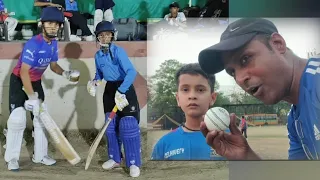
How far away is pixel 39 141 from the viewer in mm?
4387

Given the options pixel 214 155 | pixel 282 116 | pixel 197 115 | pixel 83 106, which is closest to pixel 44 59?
pixel 83 106

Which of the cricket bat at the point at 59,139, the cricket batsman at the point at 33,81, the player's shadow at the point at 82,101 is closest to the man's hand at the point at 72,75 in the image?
the cricket batsman at the point at 33,81

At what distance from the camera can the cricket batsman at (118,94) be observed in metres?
4.20

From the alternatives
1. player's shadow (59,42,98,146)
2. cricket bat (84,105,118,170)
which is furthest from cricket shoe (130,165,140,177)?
player's shadow (59,42,98,146)

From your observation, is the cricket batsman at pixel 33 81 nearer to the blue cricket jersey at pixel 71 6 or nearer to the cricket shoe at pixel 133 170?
the blue cricket jersey at pixel 71 6

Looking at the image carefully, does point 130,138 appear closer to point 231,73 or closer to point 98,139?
point 98,139

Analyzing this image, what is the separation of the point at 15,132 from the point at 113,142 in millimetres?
866

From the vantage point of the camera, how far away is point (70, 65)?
15.2 ft

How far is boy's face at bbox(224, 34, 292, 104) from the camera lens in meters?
4.55

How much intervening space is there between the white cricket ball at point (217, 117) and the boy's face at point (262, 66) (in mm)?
338

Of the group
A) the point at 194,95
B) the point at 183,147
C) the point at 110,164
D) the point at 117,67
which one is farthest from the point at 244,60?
the point at 110,164

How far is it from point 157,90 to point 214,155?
84 centimetres

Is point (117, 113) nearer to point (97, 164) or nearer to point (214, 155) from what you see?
point (97, 164)

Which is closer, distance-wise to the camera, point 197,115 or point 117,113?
point 117,113
